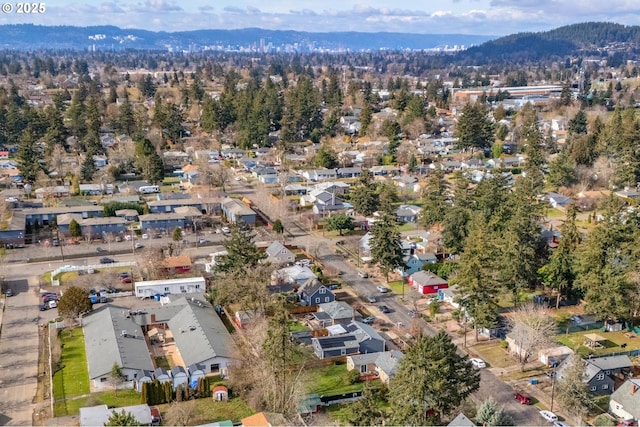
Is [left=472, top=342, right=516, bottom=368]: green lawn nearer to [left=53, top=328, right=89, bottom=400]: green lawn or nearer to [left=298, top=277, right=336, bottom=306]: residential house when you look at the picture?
[left=298, top=277, right=336, bottom=306]: residential house

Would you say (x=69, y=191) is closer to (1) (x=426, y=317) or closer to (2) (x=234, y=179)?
(2) (x=234, y=179)

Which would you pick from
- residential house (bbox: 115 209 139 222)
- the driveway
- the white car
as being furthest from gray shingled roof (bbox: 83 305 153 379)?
residential house (bbox: 115 209 139 222)

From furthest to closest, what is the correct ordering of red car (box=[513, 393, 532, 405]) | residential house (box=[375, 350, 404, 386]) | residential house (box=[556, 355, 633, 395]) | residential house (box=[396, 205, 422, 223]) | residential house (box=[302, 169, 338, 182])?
residential house (box=[302, 169, 338, 182]) → residential house (box=[396, 205, 422, 223]) → residential house (box=[375, 350, 404, 386]) → residential house (box=[556, 355, 633, 395]) → red car (box=[513, 393, 532, 405])

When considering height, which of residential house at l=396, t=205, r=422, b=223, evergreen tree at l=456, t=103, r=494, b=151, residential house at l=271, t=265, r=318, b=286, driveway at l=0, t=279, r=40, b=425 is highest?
evergreen tree at l=456, t=103, r=494, b=151

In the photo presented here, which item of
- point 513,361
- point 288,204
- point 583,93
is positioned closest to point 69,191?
point 288,204

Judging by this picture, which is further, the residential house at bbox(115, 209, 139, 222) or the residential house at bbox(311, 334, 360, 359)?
the residential house at bbox(115, 209, 139, 222)

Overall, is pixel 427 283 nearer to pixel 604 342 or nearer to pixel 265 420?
pixel 604 342

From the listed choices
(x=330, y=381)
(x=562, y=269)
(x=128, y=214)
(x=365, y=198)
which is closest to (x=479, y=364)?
(x=330, y=381)
